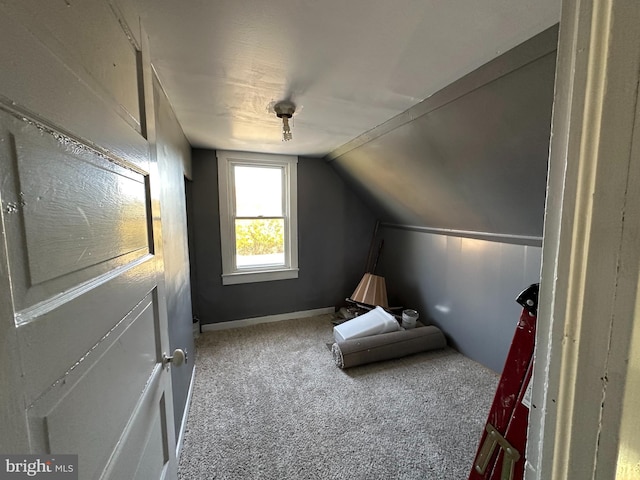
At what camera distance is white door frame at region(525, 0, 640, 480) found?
40cm

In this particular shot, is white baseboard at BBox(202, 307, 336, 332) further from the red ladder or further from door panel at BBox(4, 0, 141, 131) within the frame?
door panel at BBox(4, 0, 141, 131)

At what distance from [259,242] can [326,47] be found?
8.28ft

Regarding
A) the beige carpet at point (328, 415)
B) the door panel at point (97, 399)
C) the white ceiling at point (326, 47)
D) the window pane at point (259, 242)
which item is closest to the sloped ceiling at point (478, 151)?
the white ceiling at point (326, 47)

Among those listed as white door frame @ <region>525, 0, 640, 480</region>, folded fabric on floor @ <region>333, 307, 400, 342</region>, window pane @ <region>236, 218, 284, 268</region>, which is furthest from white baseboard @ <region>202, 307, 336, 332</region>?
white door frame @ <region>525, 0, 640, 480</region>

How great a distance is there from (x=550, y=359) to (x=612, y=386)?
0.27ft

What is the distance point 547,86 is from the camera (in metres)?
1.15

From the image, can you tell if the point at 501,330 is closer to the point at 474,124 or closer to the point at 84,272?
the point at 474,124

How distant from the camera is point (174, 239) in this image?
162 cm

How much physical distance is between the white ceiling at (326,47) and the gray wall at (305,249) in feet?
4.59

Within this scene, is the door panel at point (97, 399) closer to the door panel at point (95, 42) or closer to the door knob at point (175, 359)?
the door knob at point (175, 359)

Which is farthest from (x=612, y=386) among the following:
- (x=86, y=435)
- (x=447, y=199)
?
(x=447, y=199)

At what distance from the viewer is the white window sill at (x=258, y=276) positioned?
321cm

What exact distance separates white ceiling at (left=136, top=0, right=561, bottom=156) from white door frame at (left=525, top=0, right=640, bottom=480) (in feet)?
2.20

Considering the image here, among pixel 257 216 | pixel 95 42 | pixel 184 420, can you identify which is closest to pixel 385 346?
pixel 184 420
